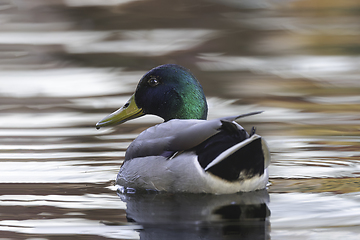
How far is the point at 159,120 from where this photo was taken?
8.95m

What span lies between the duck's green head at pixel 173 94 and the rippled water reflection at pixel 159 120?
0.73m

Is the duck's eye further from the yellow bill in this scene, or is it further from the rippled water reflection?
the rippled water reflection

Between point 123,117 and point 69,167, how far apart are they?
69 cm

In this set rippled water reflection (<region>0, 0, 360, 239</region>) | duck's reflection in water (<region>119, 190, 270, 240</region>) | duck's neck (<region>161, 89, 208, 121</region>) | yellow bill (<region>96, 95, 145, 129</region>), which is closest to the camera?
duck's reflection in water (<region>119, 190, 270, 240</region>)

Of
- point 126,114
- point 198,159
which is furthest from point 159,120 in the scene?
point 198,159

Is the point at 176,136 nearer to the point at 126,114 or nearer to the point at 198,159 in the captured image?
the point at 198,159

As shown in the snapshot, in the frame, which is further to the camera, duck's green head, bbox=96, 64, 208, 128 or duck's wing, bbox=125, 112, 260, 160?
duck's green head, bbox=96, 64, 208, 128

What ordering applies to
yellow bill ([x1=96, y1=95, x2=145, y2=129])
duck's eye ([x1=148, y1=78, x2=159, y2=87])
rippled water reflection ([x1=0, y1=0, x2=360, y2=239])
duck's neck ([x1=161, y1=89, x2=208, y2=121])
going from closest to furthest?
rippled water reflection ([x1=0, y1=0, x2=360, y2=239]) → duck's neck ([x1=161, y1=89, x2=208, y2=121]) → duck's eye ([x1=148, y1=78, x2=159, y2=87]) → yellow bill ([x1=96, y1=95, x2=145, y2=129])

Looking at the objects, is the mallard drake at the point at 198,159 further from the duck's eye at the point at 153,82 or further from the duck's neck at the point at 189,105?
the duck's eye at the point at 153,82

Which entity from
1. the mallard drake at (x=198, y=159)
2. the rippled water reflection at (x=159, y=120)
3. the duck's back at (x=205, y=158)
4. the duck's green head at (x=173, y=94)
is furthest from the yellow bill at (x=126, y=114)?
the duck's back at (x=205, y=158)

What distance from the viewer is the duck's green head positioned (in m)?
6.13

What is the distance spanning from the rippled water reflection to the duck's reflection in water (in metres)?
0.01

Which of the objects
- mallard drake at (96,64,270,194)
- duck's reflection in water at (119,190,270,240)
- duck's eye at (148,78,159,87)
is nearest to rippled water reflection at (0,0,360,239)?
duck's reflection in water at (119,190,270,240)

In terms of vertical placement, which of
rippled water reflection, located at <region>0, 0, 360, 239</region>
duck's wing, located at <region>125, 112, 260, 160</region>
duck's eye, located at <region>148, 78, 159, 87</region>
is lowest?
rippled water reflection, located at <region>0, 0, 360, 239</region>
